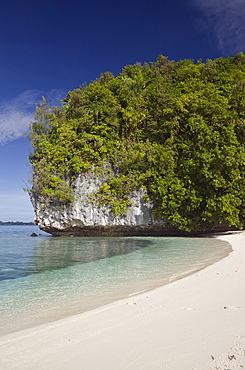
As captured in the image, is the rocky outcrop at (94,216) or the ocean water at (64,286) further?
the rocky outcrop at (94,216)

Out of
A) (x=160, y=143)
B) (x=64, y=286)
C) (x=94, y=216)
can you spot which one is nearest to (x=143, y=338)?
(x=64, y=286)

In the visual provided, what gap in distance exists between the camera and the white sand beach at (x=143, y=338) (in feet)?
7.25

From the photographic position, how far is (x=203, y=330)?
275cm

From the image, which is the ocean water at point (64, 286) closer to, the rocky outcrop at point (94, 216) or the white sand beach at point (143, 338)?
the white sand beach at point (143, 338)

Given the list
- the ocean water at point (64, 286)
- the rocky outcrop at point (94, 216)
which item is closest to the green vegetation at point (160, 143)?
the rocky outcrop at point (94, 216)

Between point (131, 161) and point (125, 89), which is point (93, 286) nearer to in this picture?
point (131, 161)

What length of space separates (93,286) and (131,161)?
18.4m

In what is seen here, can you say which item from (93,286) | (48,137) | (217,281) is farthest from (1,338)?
(48,137)

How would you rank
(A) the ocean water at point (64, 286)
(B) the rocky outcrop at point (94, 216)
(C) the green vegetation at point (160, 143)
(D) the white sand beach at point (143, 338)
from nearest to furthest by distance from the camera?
(D) the white sand beach at point (143, 338) < (A) the ocean water at point (64, 286) < (C) the green vegetation at point (160, 143) < (B) the rocky outcrop at point (94, 216)

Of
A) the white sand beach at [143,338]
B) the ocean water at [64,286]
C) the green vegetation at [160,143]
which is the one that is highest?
the green vegetation at [160,143]

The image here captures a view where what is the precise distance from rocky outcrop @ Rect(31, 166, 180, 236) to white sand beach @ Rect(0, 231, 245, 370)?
18950 millimetres

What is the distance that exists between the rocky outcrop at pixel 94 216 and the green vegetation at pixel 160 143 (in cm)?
67

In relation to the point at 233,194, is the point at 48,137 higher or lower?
higher

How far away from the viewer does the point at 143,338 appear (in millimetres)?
2684
